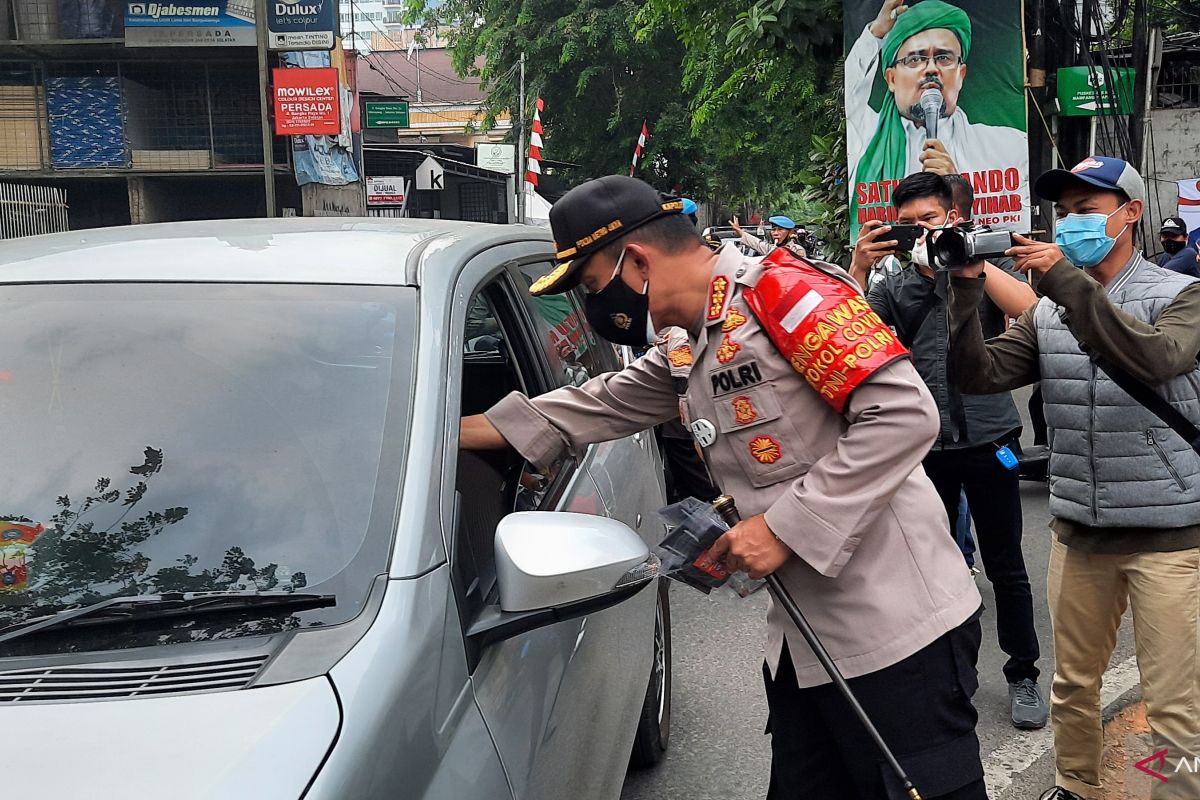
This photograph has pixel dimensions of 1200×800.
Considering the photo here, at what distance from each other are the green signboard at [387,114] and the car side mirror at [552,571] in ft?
87.7

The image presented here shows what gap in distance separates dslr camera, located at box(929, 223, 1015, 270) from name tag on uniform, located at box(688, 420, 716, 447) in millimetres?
917

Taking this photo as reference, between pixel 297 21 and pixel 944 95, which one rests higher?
pixel 297 21

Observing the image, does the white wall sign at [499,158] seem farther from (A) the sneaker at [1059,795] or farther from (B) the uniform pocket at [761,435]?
(B) the uniform pocket at [761,435]

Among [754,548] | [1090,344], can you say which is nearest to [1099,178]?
[1090,344]

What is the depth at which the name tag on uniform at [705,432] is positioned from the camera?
2.03m

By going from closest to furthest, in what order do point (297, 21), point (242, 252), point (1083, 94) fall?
1. point (242, 252)
2. point (1083, 94)
3. point (297, 21)

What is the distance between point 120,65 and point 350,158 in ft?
15.0

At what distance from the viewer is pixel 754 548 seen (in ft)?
6.25

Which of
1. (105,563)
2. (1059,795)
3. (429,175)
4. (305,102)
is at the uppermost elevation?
(305,102)

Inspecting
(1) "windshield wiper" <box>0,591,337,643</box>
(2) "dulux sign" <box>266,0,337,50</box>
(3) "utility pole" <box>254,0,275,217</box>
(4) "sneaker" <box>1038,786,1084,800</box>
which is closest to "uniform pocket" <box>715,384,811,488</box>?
(1) "windshield wiper" <box>0,591,337,643</box>

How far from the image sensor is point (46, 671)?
1496 millimetres

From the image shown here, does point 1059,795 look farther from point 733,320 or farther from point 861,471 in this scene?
point 733,320

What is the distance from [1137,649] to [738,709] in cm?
153

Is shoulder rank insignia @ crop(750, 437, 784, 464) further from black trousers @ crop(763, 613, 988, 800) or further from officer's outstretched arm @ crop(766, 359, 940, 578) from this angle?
black trousers @ crop(763, 613, 988, 800)
